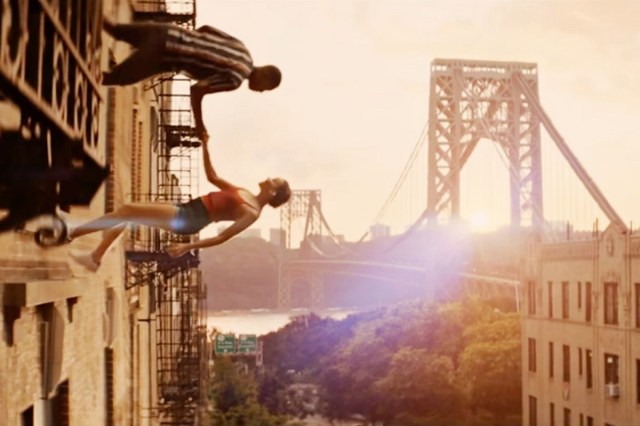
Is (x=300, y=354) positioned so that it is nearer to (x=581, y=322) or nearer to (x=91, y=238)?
(x=581, y=322)

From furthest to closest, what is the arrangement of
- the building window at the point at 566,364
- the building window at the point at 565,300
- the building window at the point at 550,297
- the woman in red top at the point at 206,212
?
the building window at the point at 550,297 < the building window at the point at 565,300 < the building window at the point at 566,364 < the woman in red top at the point at 206,212

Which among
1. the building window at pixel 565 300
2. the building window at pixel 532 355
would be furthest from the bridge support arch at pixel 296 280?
the building window at pixel 565 300

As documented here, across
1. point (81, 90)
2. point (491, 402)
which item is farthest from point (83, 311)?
point (491, 402)

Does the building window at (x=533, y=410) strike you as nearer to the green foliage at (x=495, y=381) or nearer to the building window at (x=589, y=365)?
the green foliage at (x=495, y=381)

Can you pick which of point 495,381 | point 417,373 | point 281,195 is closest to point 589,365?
point 495,381

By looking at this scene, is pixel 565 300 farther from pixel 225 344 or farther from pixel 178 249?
pixel 178 249

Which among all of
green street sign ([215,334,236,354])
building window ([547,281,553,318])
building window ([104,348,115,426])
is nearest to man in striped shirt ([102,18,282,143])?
building window ([104,348,115,426])
